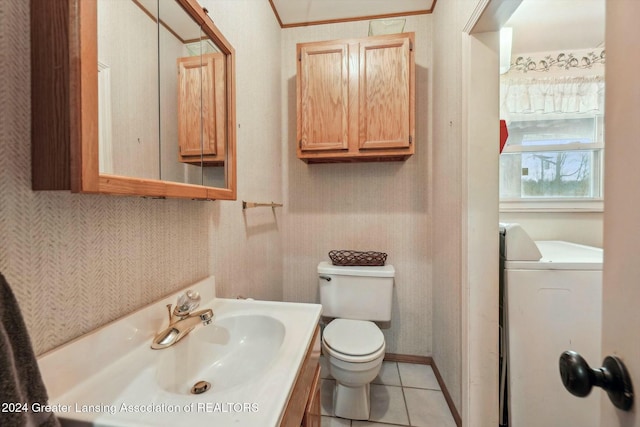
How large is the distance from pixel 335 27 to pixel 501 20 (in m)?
1.29

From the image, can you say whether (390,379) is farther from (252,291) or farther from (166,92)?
(166,92)

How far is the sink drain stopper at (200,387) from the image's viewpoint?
75 centimetres

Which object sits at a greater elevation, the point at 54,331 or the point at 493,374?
the point at 54,331

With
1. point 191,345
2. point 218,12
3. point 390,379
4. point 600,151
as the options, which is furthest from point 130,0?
point 600,151

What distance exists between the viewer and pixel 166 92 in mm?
834

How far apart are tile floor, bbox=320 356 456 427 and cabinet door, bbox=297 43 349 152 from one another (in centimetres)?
164

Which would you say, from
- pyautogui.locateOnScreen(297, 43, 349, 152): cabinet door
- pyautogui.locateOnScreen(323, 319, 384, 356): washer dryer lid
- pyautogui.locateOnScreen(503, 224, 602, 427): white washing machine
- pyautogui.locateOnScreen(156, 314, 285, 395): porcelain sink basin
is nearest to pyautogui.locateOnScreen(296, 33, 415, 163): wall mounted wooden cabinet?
pyautogui.locateOnScreen(297, 43, 349, 152): cabinet door

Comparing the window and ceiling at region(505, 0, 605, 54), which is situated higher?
ceiling at region(505, 0, 605, 54)

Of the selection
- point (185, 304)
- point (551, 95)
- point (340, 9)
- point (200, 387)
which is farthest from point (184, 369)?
point (551, 95)

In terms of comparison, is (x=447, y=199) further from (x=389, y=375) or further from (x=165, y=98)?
(x=165, y=98)

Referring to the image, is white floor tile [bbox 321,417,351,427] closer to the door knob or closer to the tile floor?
the tile floor

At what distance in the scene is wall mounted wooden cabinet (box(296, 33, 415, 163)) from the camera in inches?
68.5

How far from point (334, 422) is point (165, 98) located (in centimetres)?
177

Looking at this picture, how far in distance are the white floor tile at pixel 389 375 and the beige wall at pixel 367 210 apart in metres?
0.11
